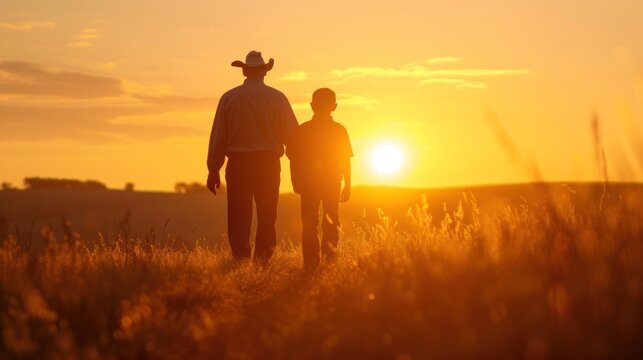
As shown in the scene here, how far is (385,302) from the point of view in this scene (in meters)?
6.36

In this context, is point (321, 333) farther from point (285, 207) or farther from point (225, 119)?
point (285, 207)

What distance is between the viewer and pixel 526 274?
633 cm

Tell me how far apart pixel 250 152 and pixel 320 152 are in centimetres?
81

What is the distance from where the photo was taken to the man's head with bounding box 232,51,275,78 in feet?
36.9

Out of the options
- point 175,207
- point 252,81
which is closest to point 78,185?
point 175,207

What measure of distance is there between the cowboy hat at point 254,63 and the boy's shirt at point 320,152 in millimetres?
933

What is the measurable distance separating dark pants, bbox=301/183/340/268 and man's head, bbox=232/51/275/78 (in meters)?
1.59

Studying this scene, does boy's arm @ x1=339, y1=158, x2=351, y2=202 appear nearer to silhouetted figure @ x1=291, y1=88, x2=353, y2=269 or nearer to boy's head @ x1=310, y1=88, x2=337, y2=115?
silhouetted figure @ x1=291, y1=88, x2=353, y2=269

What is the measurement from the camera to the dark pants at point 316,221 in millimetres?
10852

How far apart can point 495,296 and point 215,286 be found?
2.43m

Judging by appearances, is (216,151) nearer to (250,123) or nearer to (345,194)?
(250,123)

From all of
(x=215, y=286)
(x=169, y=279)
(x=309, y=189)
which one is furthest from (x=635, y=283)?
(x=309, y=189)

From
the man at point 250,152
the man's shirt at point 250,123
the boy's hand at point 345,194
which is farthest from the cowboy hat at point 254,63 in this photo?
the boy's hand at point 345,194

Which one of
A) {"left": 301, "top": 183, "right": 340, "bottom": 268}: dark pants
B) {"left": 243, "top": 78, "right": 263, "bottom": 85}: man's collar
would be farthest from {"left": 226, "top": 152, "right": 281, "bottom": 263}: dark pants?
{"left": 243, "top": 78, "right": 263, "bottom": 85}: man's collar
